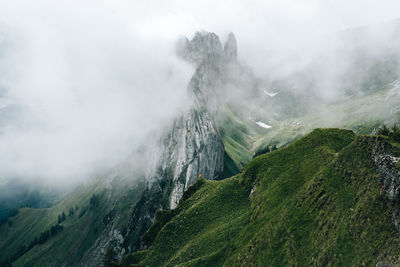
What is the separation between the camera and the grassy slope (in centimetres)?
4628

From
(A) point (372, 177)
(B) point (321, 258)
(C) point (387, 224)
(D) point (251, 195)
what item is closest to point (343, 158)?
(A) point (372, 177)

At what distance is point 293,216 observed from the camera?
60.5m

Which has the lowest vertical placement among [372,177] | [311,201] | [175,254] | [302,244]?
[175,254]

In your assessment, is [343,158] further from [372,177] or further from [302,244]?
[302,244]

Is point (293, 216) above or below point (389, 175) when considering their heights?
below

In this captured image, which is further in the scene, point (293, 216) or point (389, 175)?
point (293, 216)

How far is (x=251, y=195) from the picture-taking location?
84125 mm

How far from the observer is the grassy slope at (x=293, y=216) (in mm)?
46281

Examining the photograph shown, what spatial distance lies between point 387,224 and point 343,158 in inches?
775

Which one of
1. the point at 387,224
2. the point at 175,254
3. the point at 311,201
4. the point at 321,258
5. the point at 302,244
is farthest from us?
the point at 175,254

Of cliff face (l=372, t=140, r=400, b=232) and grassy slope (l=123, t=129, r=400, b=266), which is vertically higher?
cliff face (l=372, t=140, r=400, b=232)

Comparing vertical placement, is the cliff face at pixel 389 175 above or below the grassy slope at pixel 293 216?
above

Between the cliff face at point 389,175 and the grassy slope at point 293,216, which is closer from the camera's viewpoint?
the cliff face at point 389,175

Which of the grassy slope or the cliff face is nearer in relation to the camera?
the cliff face
